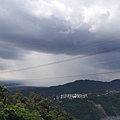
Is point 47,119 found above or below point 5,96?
below

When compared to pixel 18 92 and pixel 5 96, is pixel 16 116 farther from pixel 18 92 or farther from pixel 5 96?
pixel 18 92

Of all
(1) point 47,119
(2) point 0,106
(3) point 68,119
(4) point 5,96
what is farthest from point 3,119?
(3) point 68,119

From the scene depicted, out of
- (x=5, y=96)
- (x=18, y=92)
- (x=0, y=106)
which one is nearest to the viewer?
(x=0, y=106)

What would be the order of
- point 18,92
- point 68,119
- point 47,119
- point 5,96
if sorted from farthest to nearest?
1. point 68,119
2. point 18,92
3. point 47,119
4. point 5,96

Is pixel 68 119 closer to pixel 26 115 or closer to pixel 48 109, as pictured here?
pixel 48 109

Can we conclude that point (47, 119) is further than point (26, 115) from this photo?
Yes

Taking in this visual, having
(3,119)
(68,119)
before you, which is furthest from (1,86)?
(68,119)
